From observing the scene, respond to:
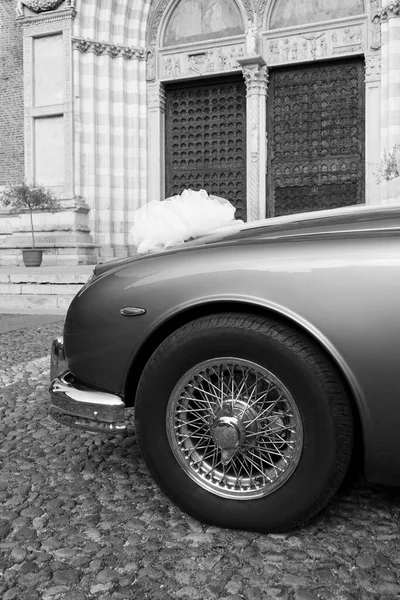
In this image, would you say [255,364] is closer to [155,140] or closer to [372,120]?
[372,120]

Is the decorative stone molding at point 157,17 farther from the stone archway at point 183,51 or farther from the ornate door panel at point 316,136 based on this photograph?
the ornate door panel at point 316,136

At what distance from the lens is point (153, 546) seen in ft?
5.93

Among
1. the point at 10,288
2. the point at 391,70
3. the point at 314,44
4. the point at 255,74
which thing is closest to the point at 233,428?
the point at 10,288

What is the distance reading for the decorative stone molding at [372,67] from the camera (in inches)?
522

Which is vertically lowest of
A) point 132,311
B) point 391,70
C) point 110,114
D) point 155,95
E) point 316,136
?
point 132,311

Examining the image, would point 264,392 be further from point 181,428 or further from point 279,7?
point 279,7

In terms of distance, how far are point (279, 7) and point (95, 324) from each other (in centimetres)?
1477

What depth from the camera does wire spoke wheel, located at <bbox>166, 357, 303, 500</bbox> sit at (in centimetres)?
182

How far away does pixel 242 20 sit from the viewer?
14672 mm

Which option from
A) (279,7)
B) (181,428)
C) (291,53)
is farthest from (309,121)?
(181,428)

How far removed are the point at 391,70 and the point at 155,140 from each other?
6.44m

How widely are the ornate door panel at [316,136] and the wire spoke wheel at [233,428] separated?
12922 millimetres

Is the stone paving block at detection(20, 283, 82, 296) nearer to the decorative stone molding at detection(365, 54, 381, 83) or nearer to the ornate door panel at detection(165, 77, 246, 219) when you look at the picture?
the ornate door panel at detection(165, 77, 246, 219)

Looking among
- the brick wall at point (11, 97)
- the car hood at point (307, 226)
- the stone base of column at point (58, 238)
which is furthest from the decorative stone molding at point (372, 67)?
the car hood at point (307, 226)
